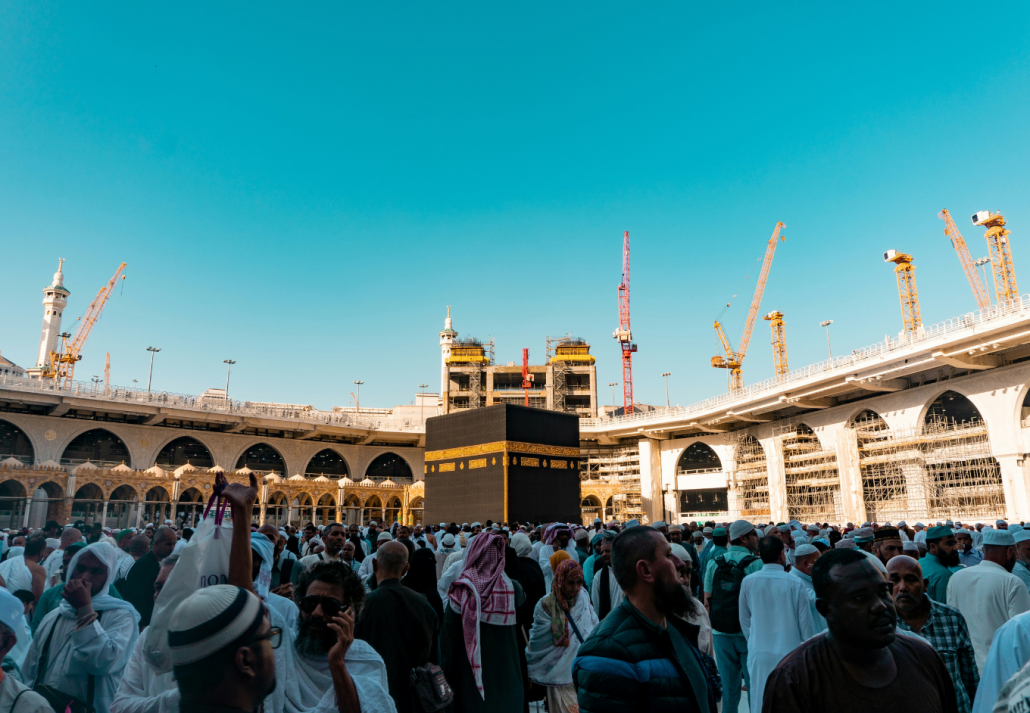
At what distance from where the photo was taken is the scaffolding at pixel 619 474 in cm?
3841

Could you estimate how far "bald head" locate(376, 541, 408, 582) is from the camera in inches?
123

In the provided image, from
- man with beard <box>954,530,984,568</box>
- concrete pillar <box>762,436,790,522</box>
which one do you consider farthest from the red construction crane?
man with beard <box>954,530,984,568</box>

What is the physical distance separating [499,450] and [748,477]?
606 inches

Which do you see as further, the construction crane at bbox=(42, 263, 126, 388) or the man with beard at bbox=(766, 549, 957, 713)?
the construction crane at bbox=(42, 263, 126, 388)

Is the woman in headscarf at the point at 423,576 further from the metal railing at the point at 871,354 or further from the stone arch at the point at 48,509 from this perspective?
the stone arch at the point at 48,509

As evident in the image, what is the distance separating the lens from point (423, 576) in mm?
4348

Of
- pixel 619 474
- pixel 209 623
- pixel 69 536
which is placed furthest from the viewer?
pixel 619 474

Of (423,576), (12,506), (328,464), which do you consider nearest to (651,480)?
(328,464)

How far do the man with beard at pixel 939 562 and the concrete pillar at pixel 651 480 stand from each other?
33185 mm

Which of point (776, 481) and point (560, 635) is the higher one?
point (776, 481)

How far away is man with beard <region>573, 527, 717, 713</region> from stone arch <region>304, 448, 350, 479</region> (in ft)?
123

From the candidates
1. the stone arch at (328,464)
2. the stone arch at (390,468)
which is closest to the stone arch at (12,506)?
the stone arch at (328,464)

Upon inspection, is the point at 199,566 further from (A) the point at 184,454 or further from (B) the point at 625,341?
(B) the point at 625,341

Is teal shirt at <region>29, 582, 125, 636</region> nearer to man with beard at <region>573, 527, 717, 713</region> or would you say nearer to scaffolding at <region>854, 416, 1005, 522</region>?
man with beard at <region>573, 527, 717, 713</region>
